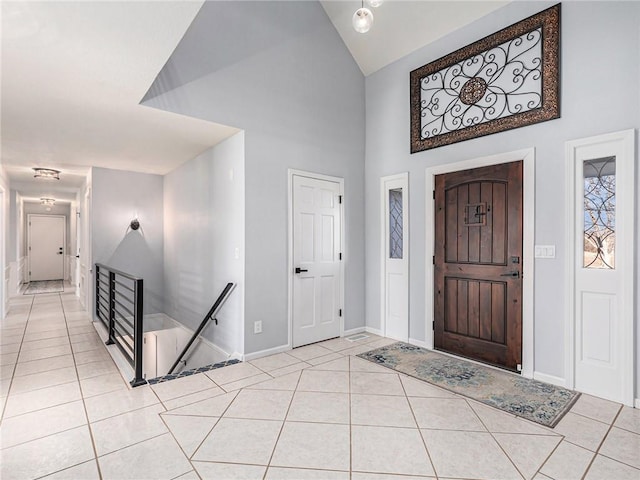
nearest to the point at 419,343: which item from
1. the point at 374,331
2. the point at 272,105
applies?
the point at 374,331

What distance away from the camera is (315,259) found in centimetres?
430

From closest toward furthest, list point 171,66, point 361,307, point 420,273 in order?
point 171,66
point 420,273
point 361,307

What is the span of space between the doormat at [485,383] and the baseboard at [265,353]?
86cm

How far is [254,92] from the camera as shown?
12.3ft

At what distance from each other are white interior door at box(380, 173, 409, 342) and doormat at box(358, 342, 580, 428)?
1.62ft

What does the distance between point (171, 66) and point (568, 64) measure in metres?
3.49

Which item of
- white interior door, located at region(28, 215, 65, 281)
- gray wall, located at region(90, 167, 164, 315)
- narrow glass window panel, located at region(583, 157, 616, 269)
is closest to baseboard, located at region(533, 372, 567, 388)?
narrow glass window panel, located at region(583, 157, 616, 269)

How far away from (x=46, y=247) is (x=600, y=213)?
1321 cm

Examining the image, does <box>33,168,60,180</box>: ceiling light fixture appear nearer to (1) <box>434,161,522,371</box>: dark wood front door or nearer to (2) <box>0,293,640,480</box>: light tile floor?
(2) <box>0,293,640,480</box>: light tile floor

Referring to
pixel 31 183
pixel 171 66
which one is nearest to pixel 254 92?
pixel 171 66

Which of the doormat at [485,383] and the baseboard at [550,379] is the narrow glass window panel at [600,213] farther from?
the doormat at [485,383]

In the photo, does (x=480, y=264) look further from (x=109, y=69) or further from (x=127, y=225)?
(x=127, y=225)

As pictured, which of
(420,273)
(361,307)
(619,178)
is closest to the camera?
(619,178)

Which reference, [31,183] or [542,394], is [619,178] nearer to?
[542,394]
